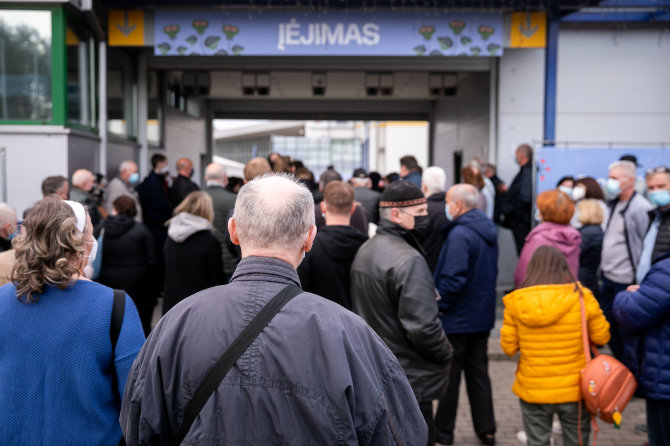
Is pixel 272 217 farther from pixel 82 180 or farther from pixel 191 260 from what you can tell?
pixel 82 180

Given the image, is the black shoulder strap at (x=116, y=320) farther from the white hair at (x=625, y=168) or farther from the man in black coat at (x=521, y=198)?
the man in black coat at (x=521, y=198)

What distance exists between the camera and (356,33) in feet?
30.1

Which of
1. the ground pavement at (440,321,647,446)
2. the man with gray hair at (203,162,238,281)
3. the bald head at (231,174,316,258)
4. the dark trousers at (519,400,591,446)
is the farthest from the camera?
the man with gray hair at (203,162,238,281)

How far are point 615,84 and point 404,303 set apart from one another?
26.2 feet

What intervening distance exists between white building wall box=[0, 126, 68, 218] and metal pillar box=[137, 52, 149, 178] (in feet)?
11.2

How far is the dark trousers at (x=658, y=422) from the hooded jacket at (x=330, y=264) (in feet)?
6.23

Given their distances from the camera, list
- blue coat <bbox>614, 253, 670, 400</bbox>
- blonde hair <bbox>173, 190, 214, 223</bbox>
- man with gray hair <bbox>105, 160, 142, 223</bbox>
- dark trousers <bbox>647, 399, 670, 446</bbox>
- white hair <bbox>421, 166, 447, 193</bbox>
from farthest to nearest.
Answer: man with gray hair <bbox>105, 160, 142, 223</bbox>, white hair <bbox>421, 166, 447, 193</bbox>, blonde hair <bbox>173, 190, 214, 223</bbox>, dark trousers <bbox>647, 399, 670, 446</bbox>, blue coat <bbox>614, 253, 670, 400</bbox>

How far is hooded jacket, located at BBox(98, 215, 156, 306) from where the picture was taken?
6.08 m

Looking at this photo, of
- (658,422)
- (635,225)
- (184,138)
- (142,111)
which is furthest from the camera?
(184,138)

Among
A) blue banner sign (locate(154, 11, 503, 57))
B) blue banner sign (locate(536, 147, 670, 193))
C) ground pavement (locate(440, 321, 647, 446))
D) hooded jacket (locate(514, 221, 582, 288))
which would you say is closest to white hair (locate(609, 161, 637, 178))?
hooded jacket (locate(514, 221, 582, 288))

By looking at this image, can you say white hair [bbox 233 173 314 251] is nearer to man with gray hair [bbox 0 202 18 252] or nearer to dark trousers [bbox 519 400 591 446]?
dark trousers [bbox 519 400 591 446]

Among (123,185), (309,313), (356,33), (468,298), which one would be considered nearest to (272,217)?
(309,313)

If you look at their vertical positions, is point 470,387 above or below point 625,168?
below

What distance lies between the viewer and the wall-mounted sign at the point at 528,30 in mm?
9352
